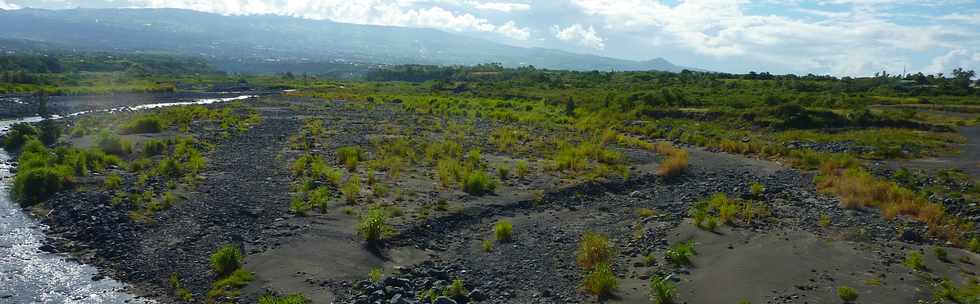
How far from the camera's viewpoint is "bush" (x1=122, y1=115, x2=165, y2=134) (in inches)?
1534

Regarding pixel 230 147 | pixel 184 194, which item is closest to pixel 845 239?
pixel 184 194

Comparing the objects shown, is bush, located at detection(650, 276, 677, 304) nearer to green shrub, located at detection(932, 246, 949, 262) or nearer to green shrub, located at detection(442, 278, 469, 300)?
green shrub, located at detection(442, 278, 469, 300)

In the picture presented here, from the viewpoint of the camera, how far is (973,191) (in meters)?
23.6

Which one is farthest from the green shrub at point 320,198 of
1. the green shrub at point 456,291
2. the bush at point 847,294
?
the bush at point 847,294

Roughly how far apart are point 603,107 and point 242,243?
157 feet

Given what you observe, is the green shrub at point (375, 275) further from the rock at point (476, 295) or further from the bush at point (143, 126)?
the bush at point (143, 126)

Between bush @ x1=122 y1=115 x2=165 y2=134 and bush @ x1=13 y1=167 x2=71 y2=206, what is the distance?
56.3ft

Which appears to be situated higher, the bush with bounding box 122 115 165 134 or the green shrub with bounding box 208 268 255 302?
the bush with bounding box 122 115 165 134

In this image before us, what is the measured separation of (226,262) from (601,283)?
9064 millimetres

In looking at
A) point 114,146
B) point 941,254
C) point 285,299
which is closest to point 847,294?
point 941,254

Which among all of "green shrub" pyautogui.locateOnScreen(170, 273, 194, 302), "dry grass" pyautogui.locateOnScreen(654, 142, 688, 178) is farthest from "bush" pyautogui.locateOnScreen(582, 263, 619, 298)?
"dry grass" pyautogui.locateOnScreen(654, 142, 688, 178)

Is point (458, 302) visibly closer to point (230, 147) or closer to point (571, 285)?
point (571, 285)

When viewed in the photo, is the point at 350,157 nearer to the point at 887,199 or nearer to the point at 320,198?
the point at 320,198

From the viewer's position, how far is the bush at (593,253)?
16.2 m
